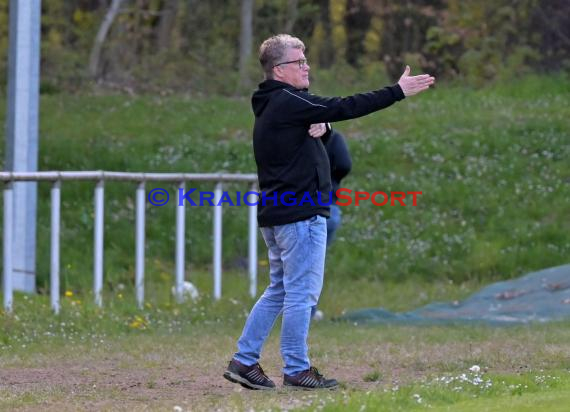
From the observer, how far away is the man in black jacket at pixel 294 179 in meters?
7.43

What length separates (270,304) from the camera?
7.75 m

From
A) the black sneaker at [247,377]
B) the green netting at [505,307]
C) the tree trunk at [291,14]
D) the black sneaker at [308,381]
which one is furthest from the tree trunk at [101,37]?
the black sneaker at [308,381]

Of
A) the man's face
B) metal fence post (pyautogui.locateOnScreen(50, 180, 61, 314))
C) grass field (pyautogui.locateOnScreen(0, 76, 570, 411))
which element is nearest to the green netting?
grass field (pyautogui.locateOnScreen(0, 76, 570, 411))

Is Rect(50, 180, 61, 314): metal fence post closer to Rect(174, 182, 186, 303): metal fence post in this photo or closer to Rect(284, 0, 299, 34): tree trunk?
Rect(174, 182, 186, 303): metal fence post

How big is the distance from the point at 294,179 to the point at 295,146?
7.2 inches

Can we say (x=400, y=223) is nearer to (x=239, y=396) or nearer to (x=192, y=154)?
(x=192, y=154)

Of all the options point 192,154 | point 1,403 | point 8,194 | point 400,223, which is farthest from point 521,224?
point 1,403

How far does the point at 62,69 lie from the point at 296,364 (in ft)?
64.4

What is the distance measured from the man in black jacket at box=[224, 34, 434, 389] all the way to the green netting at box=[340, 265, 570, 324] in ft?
15.4

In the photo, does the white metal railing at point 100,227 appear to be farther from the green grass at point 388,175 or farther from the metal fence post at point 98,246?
the green grass at point 388,175

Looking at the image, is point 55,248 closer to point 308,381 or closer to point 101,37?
point 308,381

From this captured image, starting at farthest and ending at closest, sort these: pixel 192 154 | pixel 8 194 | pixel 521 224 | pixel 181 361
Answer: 1. pixel 192 154
2. pixel 521 224
3. pixel 8 194
4. pixel 181 361

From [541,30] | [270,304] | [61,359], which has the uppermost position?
[541,30]

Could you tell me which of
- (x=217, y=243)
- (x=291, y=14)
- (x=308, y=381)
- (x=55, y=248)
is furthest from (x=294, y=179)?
(x=291, y=14)
